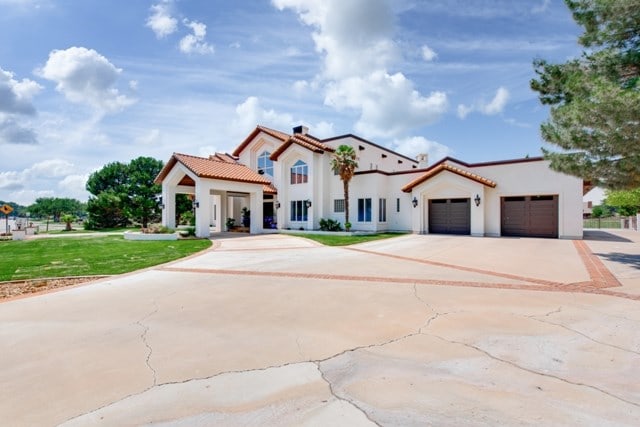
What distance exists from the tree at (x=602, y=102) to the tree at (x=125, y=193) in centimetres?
4050

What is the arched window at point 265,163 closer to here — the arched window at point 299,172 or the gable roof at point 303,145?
the gable roof at point 303,145

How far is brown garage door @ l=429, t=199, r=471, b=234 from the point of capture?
22859mm

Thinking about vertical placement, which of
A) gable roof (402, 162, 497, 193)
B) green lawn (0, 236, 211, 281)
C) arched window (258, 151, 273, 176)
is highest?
arched window (258, 151, 273, 176)

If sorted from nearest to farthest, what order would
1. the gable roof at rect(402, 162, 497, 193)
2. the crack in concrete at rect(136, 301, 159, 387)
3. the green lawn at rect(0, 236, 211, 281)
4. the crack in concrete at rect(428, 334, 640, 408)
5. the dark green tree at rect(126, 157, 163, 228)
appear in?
1. the crack in concrete at rect(428, 334, 640, 408)
2. the crack in concrete at rect(136, 301, 159, 387)
3. the green lawn at rect(0, 236, 211, 281)
4. the gable roof at rect(402, 162, 497, 193)
5. the dark green tree at rect(126, 157, 163, 228)

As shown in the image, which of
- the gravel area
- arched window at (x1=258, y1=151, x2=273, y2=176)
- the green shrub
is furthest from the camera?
arched window at (x1=258, y1=151, x2=273, y2=176)

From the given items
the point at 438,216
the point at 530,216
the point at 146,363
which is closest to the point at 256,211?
the point at 438,216

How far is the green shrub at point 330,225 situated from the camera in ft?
83.7

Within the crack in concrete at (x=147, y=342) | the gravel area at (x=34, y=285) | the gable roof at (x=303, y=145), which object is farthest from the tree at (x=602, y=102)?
the gable roof at (x=303, y=145)

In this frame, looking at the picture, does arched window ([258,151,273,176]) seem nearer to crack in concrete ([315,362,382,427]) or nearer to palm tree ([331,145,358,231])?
palm tree ([331,145,358,231])

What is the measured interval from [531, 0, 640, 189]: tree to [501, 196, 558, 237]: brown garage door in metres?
8.16

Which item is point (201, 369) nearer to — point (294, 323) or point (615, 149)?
point (294, 323)

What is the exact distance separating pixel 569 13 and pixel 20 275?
68.2ft

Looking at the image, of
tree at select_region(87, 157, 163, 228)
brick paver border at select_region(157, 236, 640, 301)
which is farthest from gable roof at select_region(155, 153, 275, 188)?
tree at select_region(87, 157, 163, 228)

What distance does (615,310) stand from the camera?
6.14 meters
